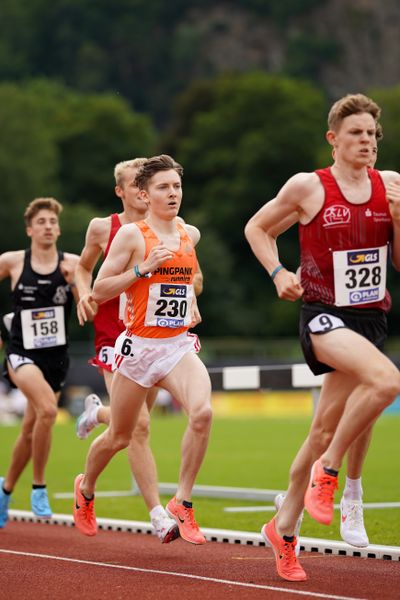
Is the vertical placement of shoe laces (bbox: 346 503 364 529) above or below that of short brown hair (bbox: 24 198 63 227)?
below

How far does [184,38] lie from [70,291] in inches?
3981

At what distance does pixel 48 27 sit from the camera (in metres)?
119

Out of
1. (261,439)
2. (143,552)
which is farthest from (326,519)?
(261,439)

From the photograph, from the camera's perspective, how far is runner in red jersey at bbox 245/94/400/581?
27.5 ft

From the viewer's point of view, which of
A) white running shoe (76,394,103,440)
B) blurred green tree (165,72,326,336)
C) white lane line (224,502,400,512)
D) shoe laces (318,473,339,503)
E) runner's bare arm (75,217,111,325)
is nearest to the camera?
shoe laces (318,473,339,503)

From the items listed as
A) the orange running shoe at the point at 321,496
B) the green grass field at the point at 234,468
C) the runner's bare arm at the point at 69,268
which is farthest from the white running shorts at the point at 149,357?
the runner's bare arm at the point at 69,268

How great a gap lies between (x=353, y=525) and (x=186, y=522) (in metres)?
1.07

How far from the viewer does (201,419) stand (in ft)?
30.4

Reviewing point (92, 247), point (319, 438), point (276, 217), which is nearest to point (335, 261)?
point (276, 217)

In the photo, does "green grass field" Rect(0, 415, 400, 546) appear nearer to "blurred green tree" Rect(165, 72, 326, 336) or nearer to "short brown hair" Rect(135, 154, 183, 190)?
"short brown hair" Rect(135, 154, 183, 190)

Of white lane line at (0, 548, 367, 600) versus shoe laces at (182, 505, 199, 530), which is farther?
shoe laces at (182, 505, 199, 530)

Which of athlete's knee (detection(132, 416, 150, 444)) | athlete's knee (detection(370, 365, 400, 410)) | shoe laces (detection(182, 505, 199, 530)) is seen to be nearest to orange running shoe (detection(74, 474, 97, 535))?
athlete's knee (detection(132, 416, 150, 444))

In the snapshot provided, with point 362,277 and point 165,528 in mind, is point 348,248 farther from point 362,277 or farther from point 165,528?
point 165,528

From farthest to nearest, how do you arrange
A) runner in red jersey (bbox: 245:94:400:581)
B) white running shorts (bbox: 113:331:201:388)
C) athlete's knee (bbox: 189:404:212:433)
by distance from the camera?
white running shorts (bbox: 113:331:201:388) < athlete's knee (bbox: 189:404:212:433) < runner in red jersey (bbox: 245:94:400:581)
